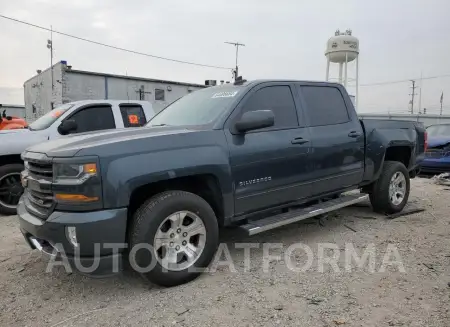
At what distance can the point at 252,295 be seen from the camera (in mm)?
3355

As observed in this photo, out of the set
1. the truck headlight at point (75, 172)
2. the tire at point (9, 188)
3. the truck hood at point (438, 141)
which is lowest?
the tire at point (9, 188)

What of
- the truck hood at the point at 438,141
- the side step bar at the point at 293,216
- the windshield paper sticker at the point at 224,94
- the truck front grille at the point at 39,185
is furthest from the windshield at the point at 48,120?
the truck hood at the point at 438,141

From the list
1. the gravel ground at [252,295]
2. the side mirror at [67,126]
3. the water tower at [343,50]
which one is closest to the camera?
the gravel ground at [252,295]

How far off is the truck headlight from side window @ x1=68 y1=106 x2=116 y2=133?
3.85m

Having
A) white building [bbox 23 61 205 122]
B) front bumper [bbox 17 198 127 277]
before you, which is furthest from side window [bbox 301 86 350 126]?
white building [bbox 23 61 205 122]

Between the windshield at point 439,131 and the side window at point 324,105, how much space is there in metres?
7.22

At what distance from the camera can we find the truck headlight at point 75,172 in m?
3.04

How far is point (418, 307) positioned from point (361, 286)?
1.64ft

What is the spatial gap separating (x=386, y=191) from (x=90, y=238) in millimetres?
4296

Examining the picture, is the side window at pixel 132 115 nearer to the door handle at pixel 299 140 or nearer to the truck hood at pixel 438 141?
the door handle at pixel 299 140

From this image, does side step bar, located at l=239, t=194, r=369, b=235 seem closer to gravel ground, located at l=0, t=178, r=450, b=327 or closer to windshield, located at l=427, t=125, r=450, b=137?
gravel ground, located at l=0, t=178, r=450, b=327

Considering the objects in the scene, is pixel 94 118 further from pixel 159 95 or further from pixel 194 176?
pixel 159 95

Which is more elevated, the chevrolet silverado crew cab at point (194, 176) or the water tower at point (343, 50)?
the water tower at point (343, 50)

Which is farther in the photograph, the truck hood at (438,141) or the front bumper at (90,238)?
the truck hood at (438,141)
